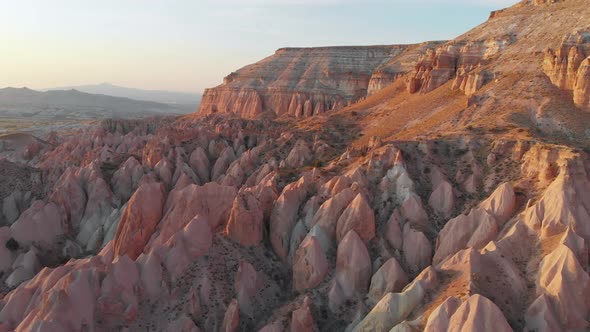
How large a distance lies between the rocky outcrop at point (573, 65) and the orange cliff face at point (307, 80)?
49.7 m

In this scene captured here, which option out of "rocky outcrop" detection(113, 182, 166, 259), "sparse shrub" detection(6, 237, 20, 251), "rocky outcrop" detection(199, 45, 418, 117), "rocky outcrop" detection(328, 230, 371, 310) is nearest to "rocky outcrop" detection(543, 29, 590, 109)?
"rocky outcrop" detection(328, 230, 371, 310)

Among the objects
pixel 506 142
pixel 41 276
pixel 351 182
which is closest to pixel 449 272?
pixel 351 182

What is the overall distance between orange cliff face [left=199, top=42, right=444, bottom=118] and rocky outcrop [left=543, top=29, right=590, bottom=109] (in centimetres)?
4967

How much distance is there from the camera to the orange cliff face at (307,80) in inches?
4190

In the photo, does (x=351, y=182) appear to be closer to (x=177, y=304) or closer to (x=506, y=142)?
(x=506, y=142)

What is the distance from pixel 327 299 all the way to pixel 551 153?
718 inches

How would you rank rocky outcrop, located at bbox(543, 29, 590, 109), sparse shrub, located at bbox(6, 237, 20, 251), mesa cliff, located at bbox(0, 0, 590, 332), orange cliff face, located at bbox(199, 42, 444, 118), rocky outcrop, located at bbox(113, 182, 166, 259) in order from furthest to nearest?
1. orange cliff face, located at bbox(199, 42, 444, 118)
2. rocky outcrop, located at bbox(543, 29, 590, 109)
3. sparse shrub, located at bbox(6, 237, 20, 251)
4. rocky outcrop, located at bbox(113, 182, 166, 259)
5. mesa cliff, located at bbox(0, 0, 590, 332)

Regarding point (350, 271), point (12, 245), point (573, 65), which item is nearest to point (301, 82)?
point (573, 65)

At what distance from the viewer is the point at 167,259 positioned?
2877 centimetres

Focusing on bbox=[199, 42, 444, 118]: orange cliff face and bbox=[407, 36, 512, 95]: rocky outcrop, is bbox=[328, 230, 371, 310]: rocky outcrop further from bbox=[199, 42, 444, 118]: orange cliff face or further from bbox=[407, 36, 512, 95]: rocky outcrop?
bbox=[199, 42, 444, 118]: orange cliff face

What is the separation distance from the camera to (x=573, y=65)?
142ft

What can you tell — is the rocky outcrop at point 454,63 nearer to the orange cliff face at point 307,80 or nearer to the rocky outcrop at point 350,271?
the orange cliff face at point 307,80

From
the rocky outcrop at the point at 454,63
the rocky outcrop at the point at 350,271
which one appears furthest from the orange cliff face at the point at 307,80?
the rocky outcrop at the point at 350,271

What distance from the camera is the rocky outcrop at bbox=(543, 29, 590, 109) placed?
134 ft
